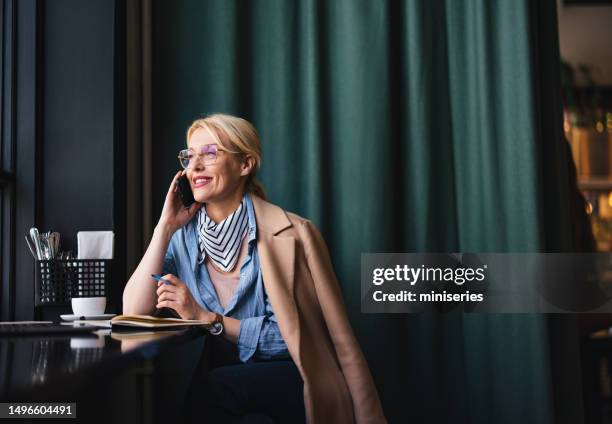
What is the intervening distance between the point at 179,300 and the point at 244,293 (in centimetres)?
19

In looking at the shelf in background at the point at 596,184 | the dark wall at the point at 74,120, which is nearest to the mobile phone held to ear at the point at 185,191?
the dark wall at the point at 74,120

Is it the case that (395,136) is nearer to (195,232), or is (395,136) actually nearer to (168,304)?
(195,232)

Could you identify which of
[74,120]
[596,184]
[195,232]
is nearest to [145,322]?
[195,232]

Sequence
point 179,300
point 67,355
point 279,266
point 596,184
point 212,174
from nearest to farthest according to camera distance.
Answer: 1. point 67,355
2. point 179,300
3. point 279,266
4. point 212,174
5. point 596,184

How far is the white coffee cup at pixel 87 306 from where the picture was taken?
5.53ft

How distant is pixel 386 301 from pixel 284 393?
0.76m

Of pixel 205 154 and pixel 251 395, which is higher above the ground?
pixel 205 154

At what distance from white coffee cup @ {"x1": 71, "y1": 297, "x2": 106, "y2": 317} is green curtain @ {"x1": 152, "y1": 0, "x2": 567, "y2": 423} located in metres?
0.55

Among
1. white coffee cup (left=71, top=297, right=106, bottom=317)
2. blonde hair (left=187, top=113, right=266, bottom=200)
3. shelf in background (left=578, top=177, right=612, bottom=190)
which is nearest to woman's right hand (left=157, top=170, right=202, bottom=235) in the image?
blonde hair (left=187, top=113, right=266, bottom=200)

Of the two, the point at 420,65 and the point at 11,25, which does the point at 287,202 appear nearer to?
the point at 420,65

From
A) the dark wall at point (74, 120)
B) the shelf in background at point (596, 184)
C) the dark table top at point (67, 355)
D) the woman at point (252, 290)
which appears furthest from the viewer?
the shelf in background at point (596, 184)

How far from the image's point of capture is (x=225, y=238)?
1729 millimetres

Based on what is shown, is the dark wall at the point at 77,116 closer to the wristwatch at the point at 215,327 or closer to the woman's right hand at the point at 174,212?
the woman's right hand at the point at 174,212

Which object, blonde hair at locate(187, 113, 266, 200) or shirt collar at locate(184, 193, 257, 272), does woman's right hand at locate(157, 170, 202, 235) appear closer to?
shirt collar at locate(184, 193, 257, 272)
